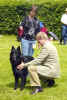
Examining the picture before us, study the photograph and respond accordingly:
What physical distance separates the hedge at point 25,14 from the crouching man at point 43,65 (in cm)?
1381

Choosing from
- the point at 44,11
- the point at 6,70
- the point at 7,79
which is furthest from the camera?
the point at 44,11

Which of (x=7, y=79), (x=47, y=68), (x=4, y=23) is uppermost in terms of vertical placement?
(x=47, y=68)

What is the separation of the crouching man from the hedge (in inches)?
544

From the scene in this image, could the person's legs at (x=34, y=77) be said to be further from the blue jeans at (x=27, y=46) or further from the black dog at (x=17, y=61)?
the blue jeans at (x=27, y=46)

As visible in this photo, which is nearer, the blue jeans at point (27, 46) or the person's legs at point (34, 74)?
the person's legs at point (34, 74)

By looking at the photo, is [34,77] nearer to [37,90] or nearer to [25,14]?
[37,90]

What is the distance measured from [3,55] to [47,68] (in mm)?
5825

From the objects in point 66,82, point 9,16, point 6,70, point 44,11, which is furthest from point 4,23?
point 66,82

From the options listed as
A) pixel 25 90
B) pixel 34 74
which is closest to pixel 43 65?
pixel 34 74

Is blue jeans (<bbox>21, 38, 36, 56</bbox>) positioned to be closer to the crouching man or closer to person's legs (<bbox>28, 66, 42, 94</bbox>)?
the crouching man

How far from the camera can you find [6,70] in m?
12.5

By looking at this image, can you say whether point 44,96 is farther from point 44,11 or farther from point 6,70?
point 44,11

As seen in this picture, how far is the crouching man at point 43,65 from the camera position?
948 centimetres

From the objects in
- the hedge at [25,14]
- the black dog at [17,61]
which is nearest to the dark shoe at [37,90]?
the black dog at [17,61]
